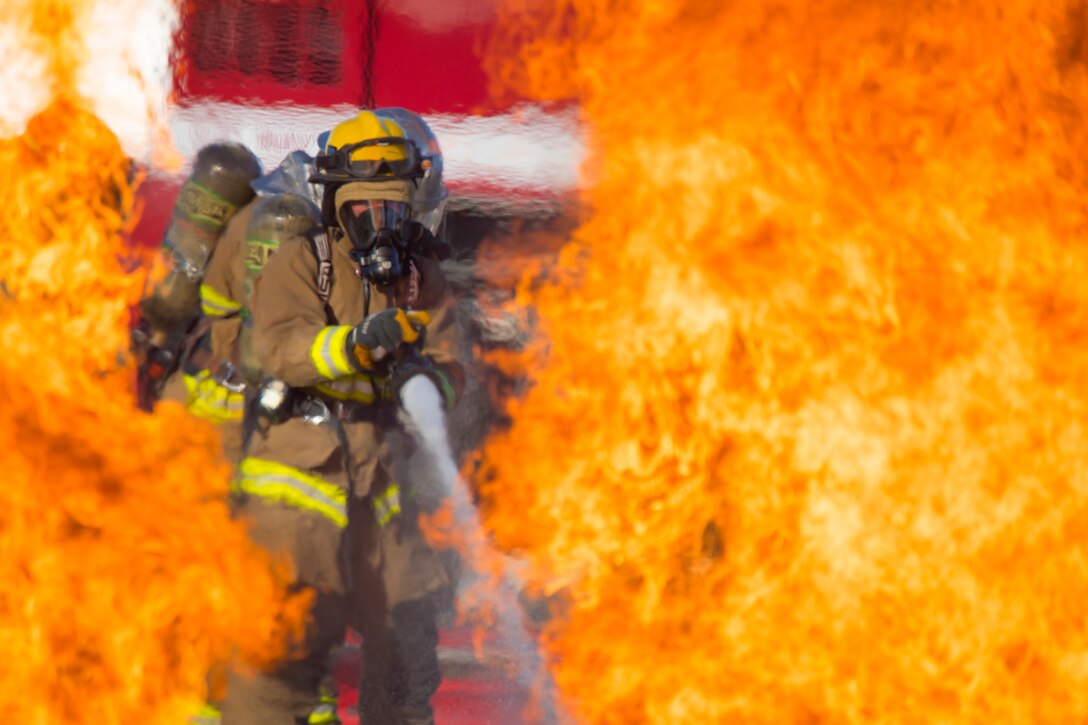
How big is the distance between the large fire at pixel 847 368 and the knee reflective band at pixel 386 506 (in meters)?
0.62

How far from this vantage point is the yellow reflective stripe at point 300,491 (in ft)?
15.1

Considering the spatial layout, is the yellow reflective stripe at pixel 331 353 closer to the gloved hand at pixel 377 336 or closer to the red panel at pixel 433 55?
the gloved hand at pixel 377 336

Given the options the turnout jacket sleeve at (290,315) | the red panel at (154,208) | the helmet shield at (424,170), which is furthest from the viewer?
the red panel at (154,208)

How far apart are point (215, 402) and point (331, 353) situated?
53.0 inches

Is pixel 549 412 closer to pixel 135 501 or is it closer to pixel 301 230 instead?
pixel 301 230

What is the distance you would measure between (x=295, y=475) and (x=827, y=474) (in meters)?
1.65

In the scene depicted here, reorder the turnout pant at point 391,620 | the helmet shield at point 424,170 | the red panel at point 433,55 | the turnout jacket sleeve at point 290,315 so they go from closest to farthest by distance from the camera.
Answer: the turnout jacket sleeve at point 290,315, the turnout pant at point 391,620, the helmet shield at point 424,170, the red panel at point 433,55

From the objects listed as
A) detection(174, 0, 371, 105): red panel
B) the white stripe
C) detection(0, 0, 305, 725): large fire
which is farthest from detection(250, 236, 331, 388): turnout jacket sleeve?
detection(174, 0, 371, 105): red panel

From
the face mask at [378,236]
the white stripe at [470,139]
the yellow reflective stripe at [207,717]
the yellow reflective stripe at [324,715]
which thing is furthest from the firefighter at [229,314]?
the white stripe at [470,139]

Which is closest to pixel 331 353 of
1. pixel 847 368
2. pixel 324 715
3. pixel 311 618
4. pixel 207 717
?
pixel 311 618

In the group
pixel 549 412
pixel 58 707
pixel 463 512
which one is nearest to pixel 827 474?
pixel 463 512

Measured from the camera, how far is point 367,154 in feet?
15.8

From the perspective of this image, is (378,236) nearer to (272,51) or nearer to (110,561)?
(110,561)

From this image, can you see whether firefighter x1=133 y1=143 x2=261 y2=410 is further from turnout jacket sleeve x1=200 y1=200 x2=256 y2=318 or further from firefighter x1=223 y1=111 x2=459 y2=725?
firefighter x1=223 y1=111 x2=459 y2=725
